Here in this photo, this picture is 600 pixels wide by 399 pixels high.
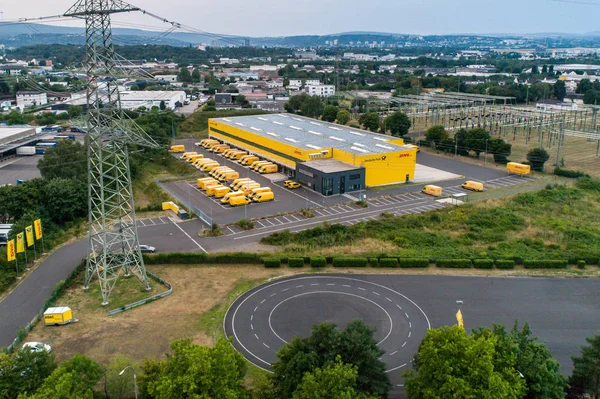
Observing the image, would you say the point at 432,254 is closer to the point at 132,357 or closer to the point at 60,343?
the point at 132,357

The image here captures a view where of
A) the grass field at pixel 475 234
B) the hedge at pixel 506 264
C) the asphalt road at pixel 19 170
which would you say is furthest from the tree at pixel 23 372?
the asphalt road at pixel 19 170

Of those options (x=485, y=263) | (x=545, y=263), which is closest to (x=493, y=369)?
(x=485, y=263)

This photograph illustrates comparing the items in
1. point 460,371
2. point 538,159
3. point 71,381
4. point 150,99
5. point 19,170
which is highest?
point 150,99

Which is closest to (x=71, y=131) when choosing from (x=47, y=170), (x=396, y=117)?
(x=47, y=170)

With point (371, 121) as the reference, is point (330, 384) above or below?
below

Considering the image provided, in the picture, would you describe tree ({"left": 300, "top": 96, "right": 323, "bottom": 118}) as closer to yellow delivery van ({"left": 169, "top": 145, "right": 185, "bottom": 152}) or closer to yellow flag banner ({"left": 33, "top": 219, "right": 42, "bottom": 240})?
yellow delivery van ({"left": 169, "top": 145, "right": 185, "bottom": 152})

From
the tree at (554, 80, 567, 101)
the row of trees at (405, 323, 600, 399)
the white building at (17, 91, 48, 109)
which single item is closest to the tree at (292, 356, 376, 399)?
the row of trees at (405, 323, 600, 399)

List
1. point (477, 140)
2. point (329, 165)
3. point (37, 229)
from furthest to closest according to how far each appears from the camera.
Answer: point (477, 140) → point (329, 165) → point (37, 229)

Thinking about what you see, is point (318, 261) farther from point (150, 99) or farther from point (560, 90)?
point (560, 90)
